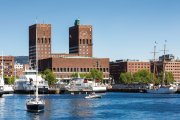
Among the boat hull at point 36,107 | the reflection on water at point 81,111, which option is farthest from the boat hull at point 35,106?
the reflection on water at point 81,111

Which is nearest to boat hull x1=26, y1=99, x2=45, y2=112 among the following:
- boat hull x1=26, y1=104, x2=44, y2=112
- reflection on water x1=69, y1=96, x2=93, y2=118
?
boat hull x1=26, y1=104, x2=44, y2=112

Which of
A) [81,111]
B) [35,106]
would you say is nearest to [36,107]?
[35,106]

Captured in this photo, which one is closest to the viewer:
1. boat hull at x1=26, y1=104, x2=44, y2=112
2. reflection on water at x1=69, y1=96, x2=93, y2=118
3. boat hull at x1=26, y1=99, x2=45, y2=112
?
reflection on water at x1=69, y1=96, x2=93, y2=118

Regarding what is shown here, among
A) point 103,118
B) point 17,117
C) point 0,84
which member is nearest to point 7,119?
point 17,117

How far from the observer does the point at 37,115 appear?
92812mm

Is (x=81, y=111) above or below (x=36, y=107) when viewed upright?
below

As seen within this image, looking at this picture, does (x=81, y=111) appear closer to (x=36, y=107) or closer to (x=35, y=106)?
(x=36, y=107)

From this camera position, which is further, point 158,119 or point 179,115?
point 179,115

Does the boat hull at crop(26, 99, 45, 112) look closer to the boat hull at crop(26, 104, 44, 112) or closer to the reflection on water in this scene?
the boat hull at crop(26, 104, 44, 112)

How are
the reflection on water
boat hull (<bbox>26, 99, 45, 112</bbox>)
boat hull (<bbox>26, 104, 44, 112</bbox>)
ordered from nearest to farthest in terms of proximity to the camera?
the reflection on water, boat hull (<bbox>26, 99, 45, 112</bbox>), boat hull (<bbox>26, 104, 44, 112</bbox>)

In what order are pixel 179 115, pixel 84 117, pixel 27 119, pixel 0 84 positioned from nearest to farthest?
pixel 27 119 → pixel 84 117 → pixel 179 115 → pixel 0 84

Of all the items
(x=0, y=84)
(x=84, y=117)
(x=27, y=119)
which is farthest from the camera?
(x=0, y=84)

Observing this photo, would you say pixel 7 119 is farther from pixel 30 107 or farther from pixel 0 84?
pixel 0 84

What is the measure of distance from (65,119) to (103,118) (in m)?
7.61
